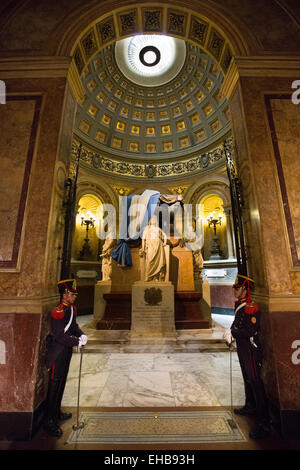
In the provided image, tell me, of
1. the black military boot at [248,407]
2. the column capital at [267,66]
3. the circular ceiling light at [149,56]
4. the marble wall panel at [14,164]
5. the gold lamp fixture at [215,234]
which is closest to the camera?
the black military boot at [248,407]

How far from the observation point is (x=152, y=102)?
545 inches

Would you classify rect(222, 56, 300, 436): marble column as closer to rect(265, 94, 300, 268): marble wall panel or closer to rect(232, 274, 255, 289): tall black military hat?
rect(265, 94, 300, 268): marble wall panel

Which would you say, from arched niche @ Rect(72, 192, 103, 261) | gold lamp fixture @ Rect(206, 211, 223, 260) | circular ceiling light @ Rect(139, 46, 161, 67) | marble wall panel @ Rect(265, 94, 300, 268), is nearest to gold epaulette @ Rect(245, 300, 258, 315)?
marble wall panel @ Rect(265, 94, 300, 268)

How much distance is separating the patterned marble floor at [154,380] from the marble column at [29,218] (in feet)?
2.44

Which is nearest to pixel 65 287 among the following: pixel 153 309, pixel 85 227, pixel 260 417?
pixel 260 417

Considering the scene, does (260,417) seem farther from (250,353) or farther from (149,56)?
(149,56)

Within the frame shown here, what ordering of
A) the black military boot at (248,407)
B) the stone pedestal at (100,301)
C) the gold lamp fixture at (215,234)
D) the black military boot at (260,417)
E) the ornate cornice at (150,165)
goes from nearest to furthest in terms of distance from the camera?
the black military boot at (260,417) → the black military boot at (248,407) → the stone pedestal at (100,301) → the gold lamp fixture at (215,234) → the ornate cornice at (150,165)

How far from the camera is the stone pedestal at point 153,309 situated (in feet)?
17.5

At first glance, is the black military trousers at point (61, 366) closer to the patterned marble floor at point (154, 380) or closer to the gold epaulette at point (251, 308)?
the patterned marble floor at point (154, 380)

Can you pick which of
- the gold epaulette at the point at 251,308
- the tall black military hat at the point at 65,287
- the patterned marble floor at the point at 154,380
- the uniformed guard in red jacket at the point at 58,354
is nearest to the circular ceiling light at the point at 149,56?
the tall black military hat at the point at 65,287

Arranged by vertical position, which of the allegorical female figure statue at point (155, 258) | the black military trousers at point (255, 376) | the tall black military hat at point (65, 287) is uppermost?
the allegorical female figure statue at point (155, 258)

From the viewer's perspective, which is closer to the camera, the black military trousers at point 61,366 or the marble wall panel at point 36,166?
the black military trousers at point 61,366

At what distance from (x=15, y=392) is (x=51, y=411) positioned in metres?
0.50

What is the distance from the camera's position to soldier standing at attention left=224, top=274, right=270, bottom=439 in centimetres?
222
